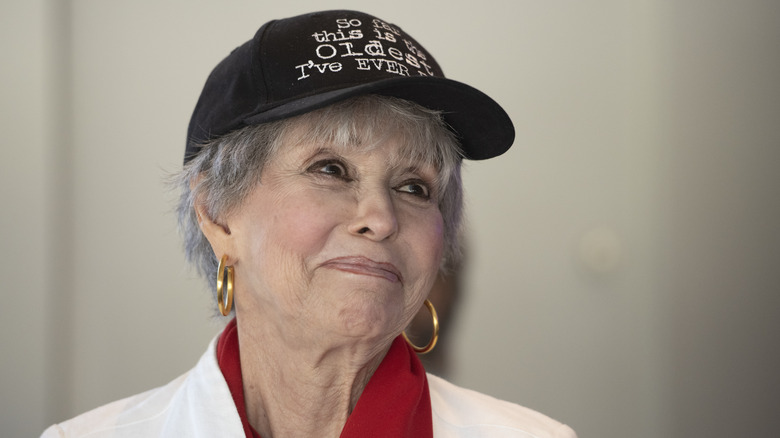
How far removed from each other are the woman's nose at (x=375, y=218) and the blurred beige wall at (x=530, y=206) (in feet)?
3.39

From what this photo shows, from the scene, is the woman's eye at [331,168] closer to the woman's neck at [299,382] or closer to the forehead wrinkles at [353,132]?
the forehead wrinkles at [353,132]

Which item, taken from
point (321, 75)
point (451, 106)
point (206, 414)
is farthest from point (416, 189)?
point (206, 414)

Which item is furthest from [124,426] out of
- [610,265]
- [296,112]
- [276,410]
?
[610,265]

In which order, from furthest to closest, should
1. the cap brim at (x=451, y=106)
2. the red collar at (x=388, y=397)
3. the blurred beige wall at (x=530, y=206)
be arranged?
1. the blurred beige wall at (x=530, y=206)
2. the red collar at (x=388, y=397)
3. the cap brim at (x=451, y=106)

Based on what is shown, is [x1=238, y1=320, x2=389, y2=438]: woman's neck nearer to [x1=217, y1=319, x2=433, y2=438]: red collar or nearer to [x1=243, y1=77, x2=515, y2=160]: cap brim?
[x1=217, y1=319, x2=433, y2=438]: red collar

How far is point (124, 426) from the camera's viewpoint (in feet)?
4.60

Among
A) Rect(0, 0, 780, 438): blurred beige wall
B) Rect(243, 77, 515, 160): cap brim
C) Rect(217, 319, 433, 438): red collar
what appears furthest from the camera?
Rect(0, 0, 780, 438): blurred beige wall

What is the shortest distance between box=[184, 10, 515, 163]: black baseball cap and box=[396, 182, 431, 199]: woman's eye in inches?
5.4

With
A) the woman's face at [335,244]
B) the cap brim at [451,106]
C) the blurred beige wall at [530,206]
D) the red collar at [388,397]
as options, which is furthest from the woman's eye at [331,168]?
the blurred beige wall at [530,206]

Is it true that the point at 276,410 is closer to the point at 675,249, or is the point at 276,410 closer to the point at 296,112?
the point at 296,112

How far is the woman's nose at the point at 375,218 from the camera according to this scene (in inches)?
45.3

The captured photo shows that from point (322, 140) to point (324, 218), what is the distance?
129 millimetres

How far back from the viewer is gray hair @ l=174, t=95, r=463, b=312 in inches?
46.6

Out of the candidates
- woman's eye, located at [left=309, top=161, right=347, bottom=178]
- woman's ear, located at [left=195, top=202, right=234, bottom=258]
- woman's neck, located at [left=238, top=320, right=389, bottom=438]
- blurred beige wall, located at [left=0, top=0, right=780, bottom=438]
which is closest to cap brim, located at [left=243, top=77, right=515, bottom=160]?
woman's eye, located at [left=309, top=161, right=347, bottom=178]
